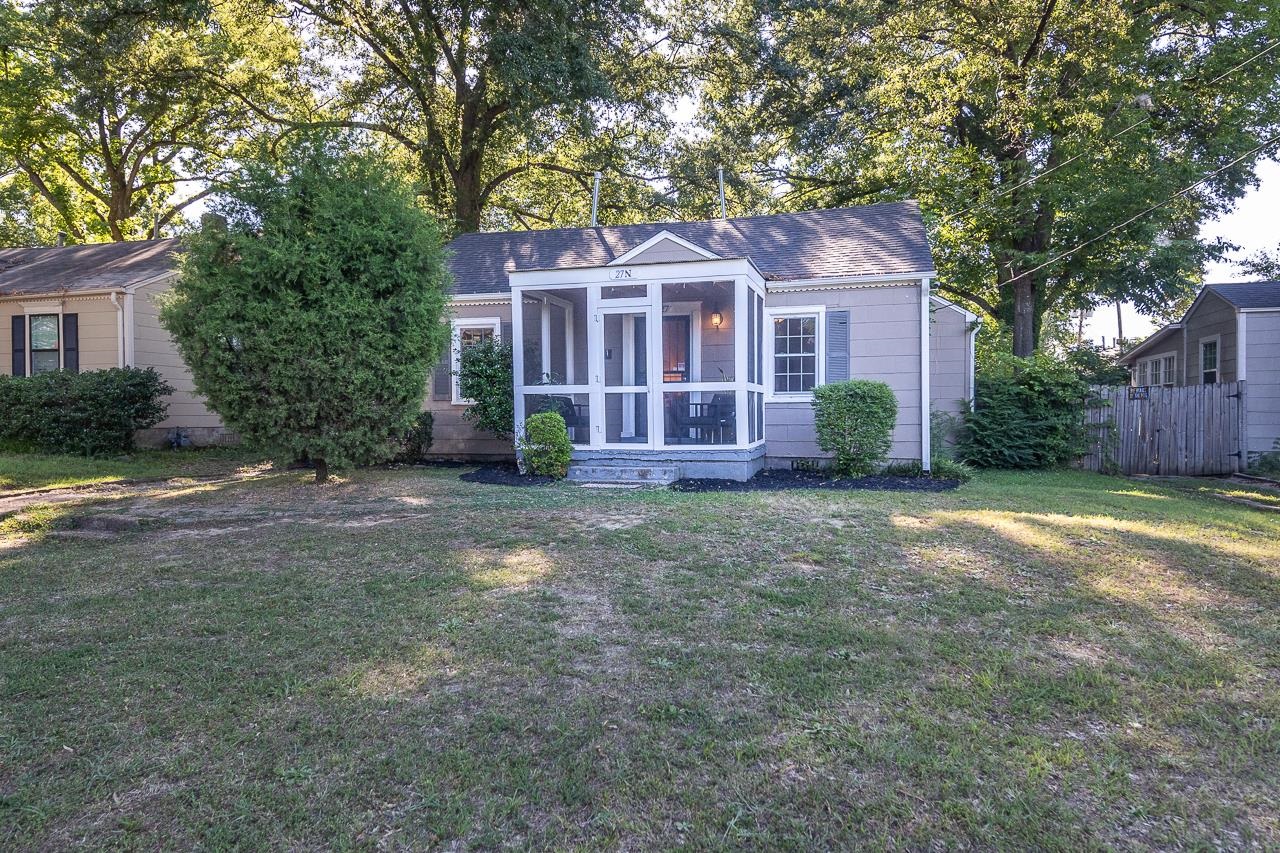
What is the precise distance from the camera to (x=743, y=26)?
59.3 ft

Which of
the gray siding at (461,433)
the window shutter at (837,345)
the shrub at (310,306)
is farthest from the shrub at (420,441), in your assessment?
the window shutter at (837,345)

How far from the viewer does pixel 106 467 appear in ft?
36.4

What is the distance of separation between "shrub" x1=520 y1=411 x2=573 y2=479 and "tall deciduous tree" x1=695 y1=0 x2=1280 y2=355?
10723mm

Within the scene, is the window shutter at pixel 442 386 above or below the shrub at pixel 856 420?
above

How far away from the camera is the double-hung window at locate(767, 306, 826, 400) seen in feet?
36.5

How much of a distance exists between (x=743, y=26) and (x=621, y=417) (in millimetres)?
12902

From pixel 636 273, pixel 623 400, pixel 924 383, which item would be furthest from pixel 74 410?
pixel 924 383

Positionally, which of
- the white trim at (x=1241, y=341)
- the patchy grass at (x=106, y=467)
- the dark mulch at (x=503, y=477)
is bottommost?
the dark mulch at (x=503, y=477)

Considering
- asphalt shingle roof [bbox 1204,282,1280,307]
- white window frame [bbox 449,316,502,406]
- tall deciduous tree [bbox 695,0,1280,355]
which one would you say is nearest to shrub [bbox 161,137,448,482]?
white window frame [bbox 449,316,502,406]

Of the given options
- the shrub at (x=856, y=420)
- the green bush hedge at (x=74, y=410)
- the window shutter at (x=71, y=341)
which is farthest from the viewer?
the window shutter at (x=71, y=341)

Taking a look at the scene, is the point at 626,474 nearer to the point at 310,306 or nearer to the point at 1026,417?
the point at 310,306

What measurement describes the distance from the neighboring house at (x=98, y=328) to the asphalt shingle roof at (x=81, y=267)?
0.03 meters

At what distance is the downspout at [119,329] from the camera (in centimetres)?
1335

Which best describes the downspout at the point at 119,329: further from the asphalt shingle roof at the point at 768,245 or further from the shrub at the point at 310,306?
the shrub at the point at 310,306
